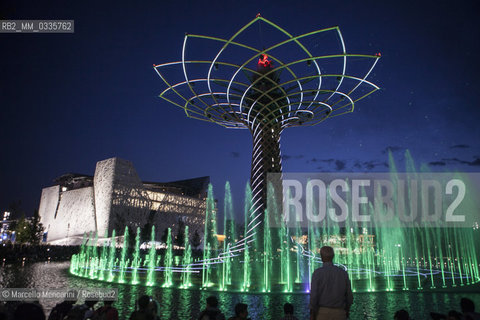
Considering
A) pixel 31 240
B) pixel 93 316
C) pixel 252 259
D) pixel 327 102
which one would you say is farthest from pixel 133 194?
pixel 93 316

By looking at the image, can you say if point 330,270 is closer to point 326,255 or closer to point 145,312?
point 326,255

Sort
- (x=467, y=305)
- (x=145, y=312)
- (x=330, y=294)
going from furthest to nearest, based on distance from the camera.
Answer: (x=467, y=305) < (x=145, y=312) < (x=330, y=294)

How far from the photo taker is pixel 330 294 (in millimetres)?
3500

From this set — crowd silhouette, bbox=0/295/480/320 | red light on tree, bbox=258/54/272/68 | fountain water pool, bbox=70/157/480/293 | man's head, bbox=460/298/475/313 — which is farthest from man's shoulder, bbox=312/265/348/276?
red light on tree, bbox=258/54/272/68

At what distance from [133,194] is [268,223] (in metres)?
38.3

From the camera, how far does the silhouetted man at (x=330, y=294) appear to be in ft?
11.4

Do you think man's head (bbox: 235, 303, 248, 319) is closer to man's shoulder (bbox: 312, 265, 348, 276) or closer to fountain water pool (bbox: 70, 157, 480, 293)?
man's shoulder (bbox: 312, 265, 348, 276)

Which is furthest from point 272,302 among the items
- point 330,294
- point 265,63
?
point 265,63

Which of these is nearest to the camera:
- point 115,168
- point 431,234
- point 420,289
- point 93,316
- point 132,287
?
point 93,316

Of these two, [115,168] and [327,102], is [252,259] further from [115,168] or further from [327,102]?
[115,168]

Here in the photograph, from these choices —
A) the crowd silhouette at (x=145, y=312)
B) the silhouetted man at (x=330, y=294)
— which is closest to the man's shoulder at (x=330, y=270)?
the silhouetted man at (x=330, y=294)

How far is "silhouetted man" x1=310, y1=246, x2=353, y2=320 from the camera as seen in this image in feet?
11.4

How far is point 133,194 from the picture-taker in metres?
56.7

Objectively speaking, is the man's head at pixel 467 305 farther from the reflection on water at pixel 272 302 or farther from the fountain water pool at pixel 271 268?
the fountain water pool at pixel 271 268
